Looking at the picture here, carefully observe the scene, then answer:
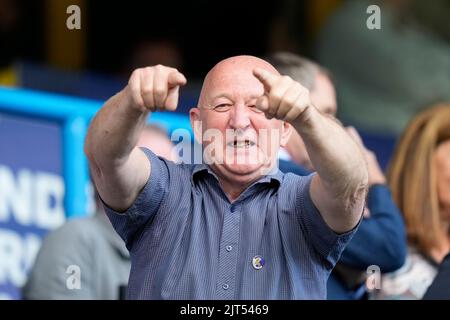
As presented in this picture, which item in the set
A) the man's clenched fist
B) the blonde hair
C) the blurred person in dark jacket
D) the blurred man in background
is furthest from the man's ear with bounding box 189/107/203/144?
the blonde hair

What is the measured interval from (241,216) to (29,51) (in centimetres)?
410

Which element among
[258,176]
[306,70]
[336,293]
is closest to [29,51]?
[306,70]

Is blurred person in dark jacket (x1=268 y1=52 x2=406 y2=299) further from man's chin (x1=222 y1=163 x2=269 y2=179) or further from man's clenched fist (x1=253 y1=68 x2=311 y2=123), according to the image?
man's clenched fist (x1=253 y1=68 x2=311 y2=123)

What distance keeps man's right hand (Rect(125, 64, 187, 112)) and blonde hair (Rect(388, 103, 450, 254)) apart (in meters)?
1.92

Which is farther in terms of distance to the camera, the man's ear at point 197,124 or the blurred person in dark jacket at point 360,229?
the blurred person in dark jacket at point 360,229

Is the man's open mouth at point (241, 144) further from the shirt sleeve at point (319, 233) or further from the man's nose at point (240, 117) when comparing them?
the shirt sleeve at point (319, 233)

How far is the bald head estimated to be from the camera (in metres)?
2.51

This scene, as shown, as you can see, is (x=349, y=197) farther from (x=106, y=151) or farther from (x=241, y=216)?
(x=106, y=151)

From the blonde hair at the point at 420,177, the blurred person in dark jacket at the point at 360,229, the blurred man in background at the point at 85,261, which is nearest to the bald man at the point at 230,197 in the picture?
the blurred person in dark jacket at the point at 360,229

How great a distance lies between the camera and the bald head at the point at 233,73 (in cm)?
251

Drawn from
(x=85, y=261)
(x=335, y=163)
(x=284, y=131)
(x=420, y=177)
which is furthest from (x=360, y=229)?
(x=335, y=163)

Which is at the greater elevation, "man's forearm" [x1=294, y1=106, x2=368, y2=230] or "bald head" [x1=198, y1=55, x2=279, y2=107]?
"bald head" [x1=198, y1=55, x2=279, y2=107]

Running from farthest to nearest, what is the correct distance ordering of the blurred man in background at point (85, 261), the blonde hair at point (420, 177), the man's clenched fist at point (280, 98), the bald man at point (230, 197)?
the blonde hair at point (420, 177) < the blurred man in background at point (85, 261) < the bald man at point (230, 197) < the man's clenched fist at point (280, 98)

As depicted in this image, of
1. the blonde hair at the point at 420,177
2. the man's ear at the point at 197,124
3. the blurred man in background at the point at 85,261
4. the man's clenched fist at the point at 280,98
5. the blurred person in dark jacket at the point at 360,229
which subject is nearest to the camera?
the man's clenched fist at the point at 280,98
